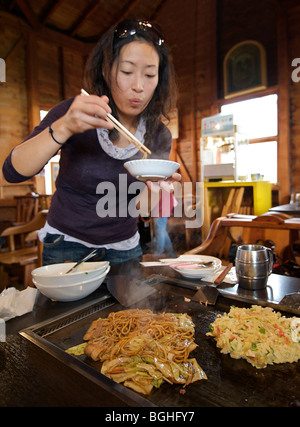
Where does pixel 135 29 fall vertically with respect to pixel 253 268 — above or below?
above

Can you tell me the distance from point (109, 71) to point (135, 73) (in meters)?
0.16

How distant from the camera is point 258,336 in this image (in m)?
0.92

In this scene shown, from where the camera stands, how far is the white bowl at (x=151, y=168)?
1157mm

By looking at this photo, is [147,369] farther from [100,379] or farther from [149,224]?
[149,224]

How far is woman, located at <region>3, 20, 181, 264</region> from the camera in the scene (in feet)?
4.59

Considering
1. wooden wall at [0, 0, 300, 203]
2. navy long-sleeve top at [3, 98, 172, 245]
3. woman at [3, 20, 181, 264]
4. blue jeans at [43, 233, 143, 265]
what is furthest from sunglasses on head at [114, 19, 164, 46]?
wooden wall at [0, 0, 300, 203]

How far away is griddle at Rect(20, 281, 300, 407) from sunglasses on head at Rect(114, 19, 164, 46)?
4.13 feet

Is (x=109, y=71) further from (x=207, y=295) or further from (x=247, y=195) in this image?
(x=247, y=195)

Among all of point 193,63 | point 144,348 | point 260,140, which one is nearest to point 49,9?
point 193,63

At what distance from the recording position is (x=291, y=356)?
0.84 m

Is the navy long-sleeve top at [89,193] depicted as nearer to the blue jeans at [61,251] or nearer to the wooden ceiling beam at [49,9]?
the blue jeans at [61,251]

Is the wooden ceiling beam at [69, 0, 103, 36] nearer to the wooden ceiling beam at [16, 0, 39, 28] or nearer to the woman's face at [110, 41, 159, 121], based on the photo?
A: the wooden ceiling beam at [16, 0, 39, 28]

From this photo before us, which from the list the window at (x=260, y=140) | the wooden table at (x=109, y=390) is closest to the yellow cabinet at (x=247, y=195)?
the window at (x=260, y=140)

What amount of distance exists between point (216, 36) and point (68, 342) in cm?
669
